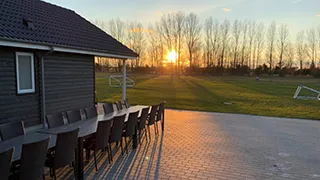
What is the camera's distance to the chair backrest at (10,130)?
12.3 feet

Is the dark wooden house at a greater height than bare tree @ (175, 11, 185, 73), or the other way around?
bare tree @ (175, 11, 185, 73)

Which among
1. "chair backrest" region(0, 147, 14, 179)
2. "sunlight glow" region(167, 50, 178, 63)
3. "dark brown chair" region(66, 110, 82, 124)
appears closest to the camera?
"chair backrest" region(0, 147, 14, 179)

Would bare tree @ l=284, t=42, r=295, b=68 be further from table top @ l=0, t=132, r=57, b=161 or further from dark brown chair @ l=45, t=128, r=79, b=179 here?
table top @ l=0, t=132, r=57, b=161

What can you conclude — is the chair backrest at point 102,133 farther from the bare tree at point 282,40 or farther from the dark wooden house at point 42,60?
the bare tree at point 282,40

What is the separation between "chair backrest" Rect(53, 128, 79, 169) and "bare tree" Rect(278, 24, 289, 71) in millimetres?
53115

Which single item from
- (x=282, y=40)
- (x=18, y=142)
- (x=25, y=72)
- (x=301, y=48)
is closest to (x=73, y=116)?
(x=18, y=142)

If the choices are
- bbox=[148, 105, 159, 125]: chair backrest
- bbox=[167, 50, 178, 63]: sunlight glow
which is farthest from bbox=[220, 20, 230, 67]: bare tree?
bbox=[148, 105, 159, 125]: chair backrest

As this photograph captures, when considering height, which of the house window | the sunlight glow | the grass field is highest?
the sunlight glow

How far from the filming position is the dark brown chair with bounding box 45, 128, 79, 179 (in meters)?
3.41

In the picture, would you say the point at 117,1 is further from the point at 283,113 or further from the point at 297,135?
the point at 297,135

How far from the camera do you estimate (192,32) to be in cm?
4438

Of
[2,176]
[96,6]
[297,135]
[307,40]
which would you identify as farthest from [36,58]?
[307,40]

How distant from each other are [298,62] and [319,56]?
151 inches

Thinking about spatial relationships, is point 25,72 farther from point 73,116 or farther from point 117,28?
point 117,28
